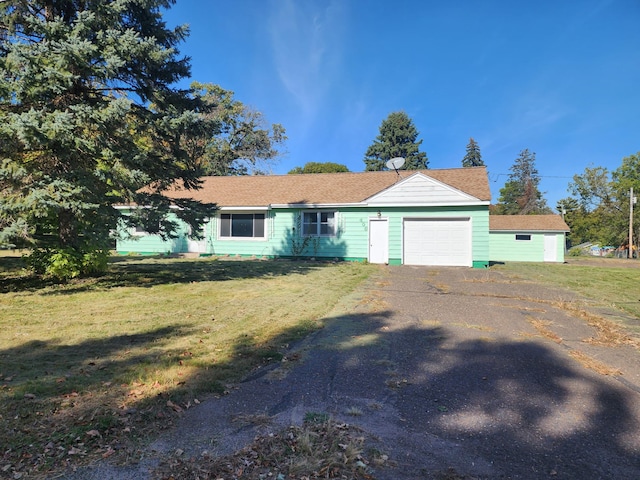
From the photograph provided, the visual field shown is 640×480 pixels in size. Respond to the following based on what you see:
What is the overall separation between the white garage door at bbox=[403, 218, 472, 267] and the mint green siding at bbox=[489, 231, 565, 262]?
11465 millimetres

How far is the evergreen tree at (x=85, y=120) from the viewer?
6.67 metres

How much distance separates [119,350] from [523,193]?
67949 mm

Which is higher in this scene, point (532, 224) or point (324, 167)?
point (324, 167)

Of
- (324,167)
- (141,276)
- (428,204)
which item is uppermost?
(324,167)

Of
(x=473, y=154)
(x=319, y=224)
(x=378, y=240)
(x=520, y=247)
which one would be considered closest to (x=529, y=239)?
(x=520, y=247)

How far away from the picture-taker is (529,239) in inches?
996

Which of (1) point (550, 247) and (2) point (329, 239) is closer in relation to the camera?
(2) point (329, 239)

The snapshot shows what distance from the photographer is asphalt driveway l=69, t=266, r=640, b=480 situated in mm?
2283

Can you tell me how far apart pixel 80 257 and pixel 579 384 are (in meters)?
9.48

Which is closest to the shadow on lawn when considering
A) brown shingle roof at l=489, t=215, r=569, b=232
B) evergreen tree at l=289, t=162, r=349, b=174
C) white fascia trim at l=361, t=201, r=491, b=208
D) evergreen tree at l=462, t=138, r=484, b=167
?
white fascia trim at l=361, t=201, r=491, b=208

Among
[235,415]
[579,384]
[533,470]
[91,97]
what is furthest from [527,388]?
[91,97]

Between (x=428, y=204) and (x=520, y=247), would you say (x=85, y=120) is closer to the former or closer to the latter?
(x=428, y=204)

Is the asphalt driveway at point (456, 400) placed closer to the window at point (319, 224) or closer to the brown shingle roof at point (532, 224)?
the window at point (319, 224)

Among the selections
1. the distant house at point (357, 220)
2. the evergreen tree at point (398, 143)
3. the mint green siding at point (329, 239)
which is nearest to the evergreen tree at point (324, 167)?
the evergreen tree at point (398, 143)
